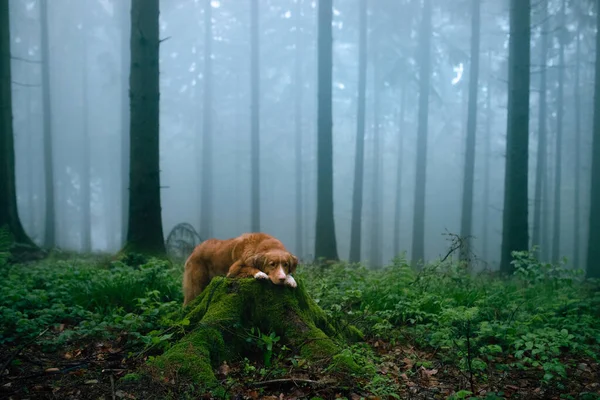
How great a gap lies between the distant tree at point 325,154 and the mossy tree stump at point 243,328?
9274 millimetres

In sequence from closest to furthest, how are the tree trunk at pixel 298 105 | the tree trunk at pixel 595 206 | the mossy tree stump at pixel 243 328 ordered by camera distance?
the mossy tree stump at pixel 243 328 < the tree trunk at pixel 595 206 < the tree trunk at pixel 298 105

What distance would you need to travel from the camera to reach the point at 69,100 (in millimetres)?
30516

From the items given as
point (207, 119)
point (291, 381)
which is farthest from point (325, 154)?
point (207, 119)

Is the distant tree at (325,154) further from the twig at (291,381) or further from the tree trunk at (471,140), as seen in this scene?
the twig at (291,381)

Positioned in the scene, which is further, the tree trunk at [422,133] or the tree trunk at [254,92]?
the tree trunk at [254,92]

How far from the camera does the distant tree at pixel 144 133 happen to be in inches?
379

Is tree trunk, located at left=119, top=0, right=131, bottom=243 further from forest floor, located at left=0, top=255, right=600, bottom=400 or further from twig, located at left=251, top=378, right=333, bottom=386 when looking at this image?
twig, located at left=251, top=378, right=333, bottom=386

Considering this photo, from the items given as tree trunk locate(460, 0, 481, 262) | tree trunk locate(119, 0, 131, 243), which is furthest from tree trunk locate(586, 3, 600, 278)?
tree trunk locate(119, 0, 131, 243)

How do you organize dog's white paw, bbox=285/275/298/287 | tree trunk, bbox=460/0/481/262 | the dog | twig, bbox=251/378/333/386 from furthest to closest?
tree trunk, bbox=460/0/481/262 < the dog < dog's white paw, bbox=285/275/298/287 < twig, bbox=251/378/333/386

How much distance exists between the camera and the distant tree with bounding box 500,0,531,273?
36.4 ft

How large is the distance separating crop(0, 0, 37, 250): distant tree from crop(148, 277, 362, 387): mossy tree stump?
30.2ft

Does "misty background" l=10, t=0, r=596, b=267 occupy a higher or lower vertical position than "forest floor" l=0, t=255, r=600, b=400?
higher

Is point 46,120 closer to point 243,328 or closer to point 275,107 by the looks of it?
point 275,107

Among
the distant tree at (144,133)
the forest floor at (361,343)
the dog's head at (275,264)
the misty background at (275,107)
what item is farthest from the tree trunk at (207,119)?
the dog's head at (275,264)
